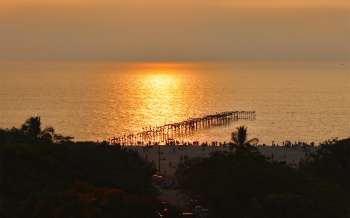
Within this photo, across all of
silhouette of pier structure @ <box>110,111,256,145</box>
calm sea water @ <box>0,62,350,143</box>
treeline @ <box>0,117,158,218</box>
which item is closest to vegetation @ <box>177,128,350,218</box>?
treeline @ <box>0,117,158,218</box>

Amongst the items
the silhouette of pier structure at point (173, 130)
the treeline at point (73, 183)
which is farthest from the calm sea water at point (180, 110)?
the treeline at point (73, 183)

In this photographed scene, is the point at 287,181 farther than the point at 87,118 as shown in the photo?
Answer: No

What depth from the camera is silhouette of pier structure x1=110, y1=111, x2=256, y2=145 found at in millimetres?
76188

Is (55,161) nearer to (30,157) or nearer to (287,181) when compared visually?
(30,157)

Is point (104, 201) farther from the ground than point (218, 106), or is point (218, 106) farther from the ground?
point (218, 106)

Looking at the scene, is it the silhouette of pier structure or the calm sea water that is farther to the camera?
the calm sea water

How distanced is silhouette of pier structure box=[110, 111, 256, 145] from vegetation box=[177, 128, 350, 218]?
40484 millimetres

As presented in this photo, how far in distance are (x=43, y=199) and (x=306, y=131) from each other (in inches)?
2814

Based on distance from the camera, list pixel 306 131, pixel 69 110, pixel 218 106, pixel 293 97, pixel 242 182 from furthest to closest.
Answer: pixel 293 97
pixel 218 106
pixel 69 110
pixel 306 131
pixel 242 182

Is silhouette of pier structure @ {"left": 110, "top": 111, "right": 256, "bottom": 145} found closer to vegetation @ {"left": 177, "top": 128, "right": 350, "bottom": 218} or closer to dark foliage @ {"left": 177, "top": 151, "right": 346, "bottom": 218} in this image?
vegetation @ {"left": 177, "top": 128, "right": 350, "bottom": 218}

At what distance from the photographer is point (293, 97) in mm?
153125

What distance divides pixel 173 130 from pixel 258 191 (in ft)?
197

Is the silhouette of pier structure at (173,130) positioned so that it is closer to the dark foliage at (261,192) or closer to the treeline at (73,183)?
the treeline at (73,183)

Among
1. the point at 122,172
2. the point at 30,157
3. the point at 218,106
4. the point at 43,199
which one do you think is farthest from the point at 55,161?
the point at 218,106
